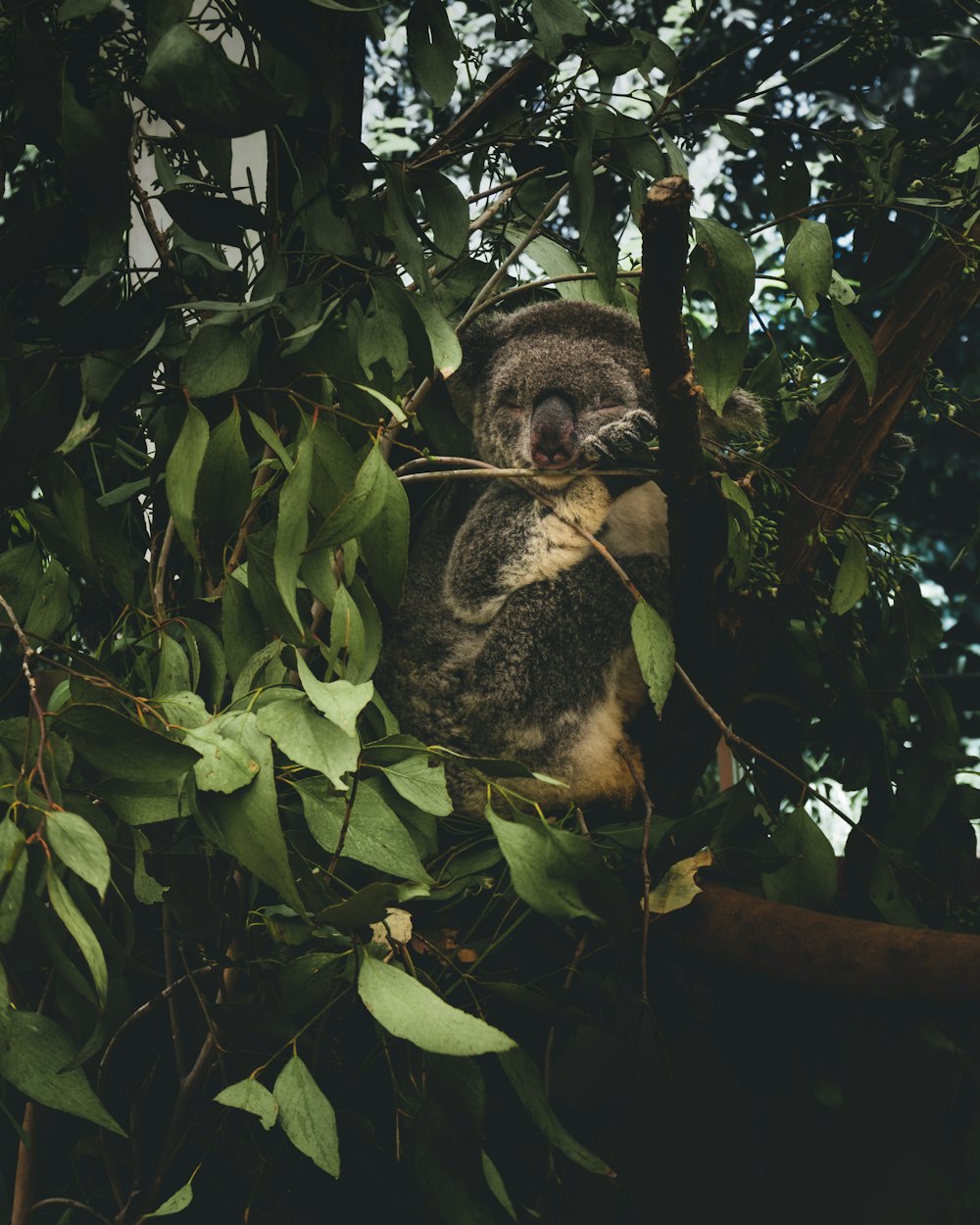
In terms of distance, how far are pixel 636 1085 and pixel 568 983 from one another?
0.24 metres

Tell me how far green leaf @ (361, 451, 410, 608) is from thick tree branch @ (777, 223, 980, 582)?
2.12 ft

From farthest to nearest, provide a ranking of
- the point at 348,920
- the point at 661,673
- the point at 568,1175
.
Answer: the point at 568,1175 < the point at 661,673 < the point at 348,920

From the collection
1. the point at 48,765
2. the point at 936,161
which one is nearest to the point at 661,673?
the point at 48,765

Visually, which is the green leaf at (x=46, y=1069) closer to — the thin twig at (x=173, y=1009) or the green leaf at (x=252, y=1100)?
the green leaf at (x=252, y=1100)

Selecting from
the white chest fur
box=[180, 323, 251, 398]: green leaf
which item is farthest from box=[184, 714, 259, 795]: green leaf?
the white chest fur

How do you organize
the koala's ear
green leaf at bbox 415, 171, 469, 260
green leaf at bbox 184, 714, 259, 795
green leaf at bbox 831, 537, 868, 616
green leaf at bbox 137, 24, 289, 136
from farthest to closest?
the koala's ear → green leaf at bbox 831, 537, 868, 616 → green leaf at bbox 415, 171, 469, 260 → green leaf at bbox 184, 714, 259, 795 → green leaf at bbox 137, 24, 289, 136

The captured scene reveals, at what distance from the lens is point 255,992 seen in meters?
1.38

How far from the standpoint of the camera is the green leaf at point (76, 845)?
797 millimetres

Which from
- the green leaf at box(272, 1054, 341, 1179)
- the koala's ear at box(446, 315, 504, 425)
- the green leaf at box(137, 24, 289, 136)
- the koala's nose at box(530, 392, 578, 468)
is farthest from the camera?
the koala's ear at box(446, 315, 504, 425)

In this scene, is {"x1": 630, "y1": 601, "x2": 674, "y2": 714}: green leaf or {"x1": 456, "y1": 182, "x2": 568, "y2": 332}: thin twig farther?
{"x1": 456, "y1": 182, "x2": 568, "y2": 332}: thin twig

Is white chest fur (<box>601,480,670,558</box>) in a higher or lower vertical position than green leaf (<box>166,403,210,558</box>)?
lower

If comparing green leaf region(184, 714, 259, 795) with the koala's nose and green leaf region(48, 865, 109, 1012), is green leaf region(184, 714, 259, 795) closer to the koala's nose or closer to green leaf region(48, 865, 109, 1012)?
green leaf region(48, 865, 109, 1012)

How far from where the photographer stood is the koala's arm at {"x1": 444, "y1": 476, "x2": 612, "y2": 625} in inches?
70.5

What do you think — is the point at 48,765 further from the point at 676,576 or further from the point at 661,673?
the point at 676,576
